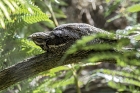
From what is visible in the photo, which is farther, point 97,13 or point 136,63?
point 97,13

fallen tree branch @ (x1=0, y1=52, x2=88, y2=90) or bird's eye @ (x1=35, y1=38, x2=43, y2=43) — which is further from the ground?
bird's eye @ (x1=35, y1=38, x2=43, y2=43)

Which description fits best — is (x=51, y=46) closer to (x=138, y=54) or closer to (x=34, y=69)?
(x=34, y=69)

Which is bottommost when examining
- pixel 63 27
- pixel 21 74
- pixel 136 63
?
pixel 136 63

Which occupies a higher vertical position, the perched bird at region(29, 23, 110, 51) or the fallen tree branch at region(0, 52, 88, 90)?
the perched bird at region(29, 23, 110, 51)

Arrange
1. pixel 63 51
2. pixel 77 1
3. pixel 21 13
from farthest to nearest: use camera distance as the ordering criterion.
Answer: pixel 77 1 < pixel 21 13 < pixel 63 51

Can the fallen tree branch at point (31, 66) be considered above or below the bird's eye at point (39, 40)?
below

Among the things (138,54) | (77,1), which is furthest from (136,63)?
(77,1)

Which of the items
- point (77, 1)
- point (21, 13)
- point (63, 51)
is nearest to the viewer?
point (63, 51)

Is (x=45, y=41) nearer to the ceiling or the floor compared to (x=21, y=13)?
nearer to the floor
